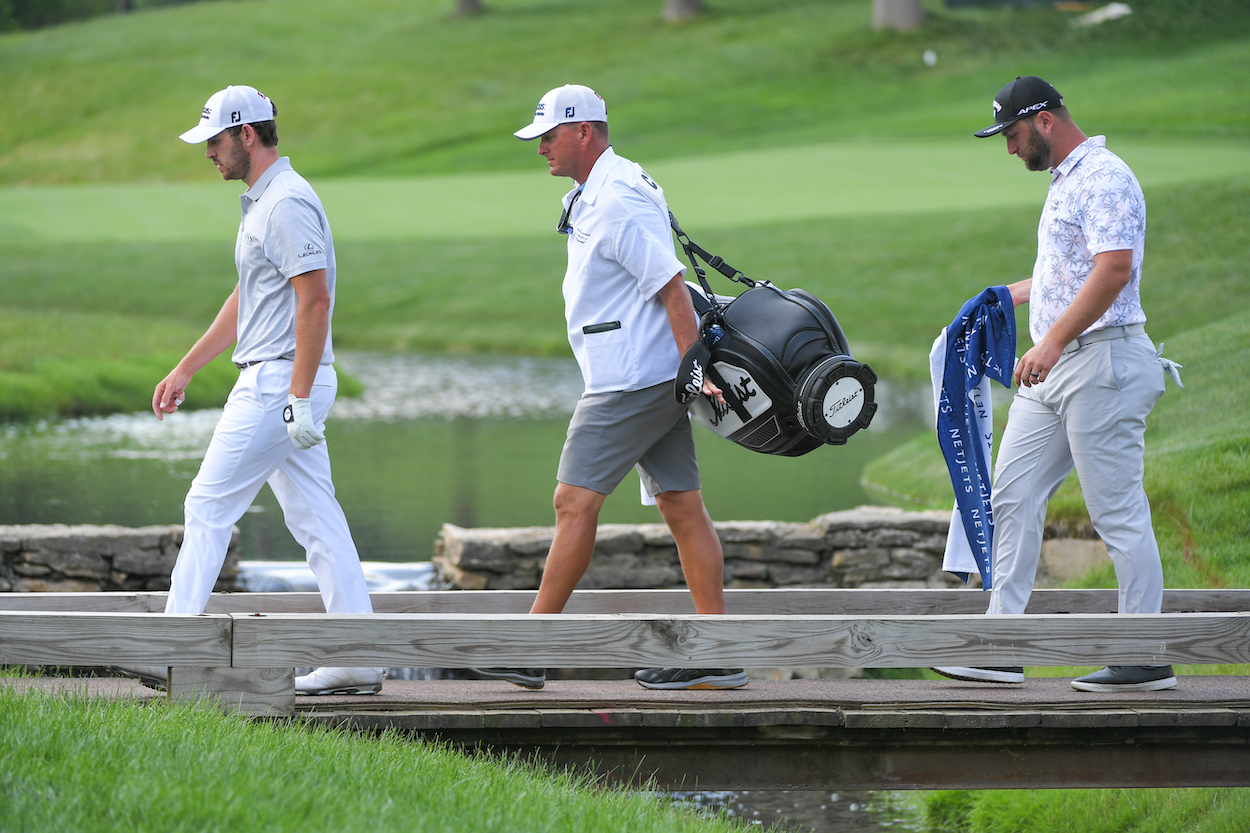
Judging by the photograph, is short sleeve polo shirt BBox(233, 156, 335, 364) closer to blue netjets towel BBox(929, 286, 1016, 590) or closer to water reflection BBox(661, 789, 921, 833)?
blue netjets towel BBox(929, 286, 1016, 590)

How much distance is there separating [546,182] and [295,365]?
29.0 meters

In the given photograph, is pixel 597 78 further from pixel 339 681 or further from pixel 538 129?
pixel 339 681

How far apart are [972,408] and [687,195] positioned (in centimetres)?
2557

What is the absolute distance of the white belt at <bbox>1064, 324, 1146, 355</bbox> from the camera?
15.8 ft

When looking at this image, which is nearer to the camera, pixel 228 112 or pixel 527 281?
pixel 228 112

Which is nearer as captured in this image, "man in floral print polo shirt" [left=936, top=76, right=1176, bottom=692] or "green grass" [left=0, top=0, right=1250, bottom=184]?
"man in floral print polo shirt" [left=936, top=76, right=1176, bottom=692]

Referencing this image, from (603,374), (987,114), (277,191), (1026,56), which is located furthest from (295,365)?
(1026,56)

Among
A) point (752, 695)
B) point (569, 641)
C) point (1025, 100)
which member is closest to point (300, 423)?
point (569, 641)

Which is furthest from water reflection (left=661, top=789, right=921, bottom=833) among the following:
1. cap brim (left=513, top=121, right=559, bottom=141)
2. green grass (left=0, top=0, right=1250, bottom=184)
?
green grass (left=0, top=0, right=1250, bottom=184)

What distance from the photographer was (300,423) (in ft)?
15.0

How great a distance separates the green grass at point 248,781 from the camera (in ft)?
10.7

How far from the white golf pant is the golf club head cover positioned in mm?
1185

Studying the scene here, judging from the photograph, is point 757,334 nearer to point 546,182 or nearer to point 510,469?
point 510,469

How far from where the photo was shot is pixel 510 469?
12.7 meters
